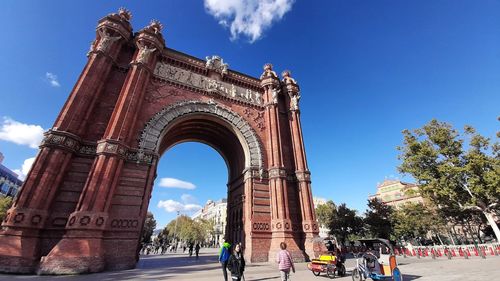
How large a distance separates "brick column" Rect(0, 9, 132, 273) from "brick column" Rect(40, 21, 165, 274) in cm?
126

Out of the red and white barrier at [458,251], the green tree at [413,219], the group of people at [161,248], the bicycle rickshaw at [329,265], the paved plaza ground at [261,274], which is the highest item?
the green tree at [413,219]

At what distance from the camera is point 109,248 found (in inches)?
447

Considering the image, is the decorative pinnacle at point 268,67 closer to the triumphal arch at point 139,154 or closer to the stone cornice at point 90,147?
the triumphal arch at point 139,154

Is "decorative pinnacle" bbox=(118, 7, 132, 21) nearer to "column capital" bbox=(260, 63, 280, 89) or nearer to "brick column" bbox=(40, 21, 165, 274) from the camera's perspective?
"brick column" bbox=(40, 21, 165, 274)

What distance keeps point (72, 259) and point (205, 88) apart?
45.7ft

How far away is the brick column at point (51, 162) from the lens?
31.6 feet

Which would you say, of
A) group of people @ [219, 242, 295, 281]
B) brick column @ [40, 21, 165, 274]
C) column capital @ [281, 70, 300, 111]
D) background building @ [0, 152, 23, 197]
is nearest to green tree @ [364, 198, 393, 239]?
column capital @ [281, 70, 300, 111]

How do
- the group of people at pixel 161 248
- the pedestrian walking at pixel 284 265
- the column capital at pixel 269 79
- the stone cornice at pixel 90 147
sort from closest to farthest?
Answer: 1. the pedestrian walking at pixel 284 265
2. the stone cornice at pixel 90 147
3. the column capital at pixel 269 79
4. the group of people at pixel 161 248

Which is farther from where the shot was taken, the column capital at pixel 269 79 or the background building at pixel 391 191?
the background building at pixel 391 191

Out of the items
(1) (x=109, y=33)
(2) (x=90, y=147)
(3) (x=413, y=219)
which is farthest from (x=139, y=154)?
(3) (x=413, y=219)

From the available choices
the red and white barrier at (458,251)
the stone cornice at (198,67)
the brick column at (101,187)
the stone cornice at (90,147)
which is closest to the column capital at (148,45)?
the brick column at (101,187)

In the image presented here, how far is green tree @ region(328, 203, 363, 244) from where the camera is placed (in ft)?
128

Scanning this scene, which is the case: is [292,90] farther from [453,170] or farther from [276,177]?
[453,170]

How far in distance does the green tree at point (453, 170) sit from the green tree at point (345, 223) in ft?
46.2
